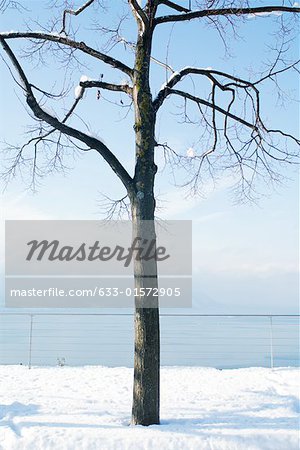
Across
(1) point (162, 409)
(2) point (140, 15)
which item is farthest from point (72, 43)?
(1) point (162, 409)

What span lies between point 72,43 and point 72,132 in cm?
94

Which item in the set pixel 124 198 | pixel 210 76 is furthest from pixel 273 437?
pixel 210 76

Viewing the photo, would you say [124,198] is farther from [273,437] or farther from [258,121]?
[273,437]

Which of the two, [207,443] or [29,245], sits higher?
[29,245]

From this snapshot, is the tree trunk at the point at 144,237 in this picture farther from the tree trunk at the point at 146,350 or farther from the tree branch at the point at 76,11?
the tree branch at the point at 76,11

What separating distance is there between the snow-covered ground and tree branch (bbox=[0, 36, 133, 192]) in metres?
1.97

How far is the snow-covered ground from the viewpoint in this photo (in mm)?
3338

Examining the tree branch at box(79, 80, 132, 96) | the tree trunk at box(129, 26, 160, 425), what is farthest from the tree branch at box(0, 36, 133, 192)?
the tree branch at box(79, 80, 132, 96)

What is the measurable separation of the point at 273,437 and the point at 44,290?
3.79 m

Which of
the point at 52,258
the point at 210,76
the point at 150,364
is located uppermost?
the point at 210,76

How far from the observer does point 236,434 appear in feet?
11.3

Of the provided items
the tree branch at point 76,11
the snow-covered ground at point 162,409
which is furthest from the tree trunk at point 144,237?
the tree branch at point 76,11

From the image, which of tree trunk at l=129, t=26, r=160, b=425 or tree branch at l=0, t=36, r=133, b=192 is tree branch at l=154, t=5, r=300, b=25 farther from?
tree branch at l=0, t=36, r=133, b=192

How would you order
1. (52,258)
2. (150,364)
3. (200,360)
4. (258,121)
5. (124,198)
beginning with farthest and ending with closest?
→ (200,360), (52,258), (258,121), (124,198), (150,364)
